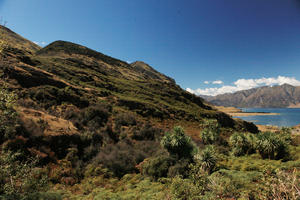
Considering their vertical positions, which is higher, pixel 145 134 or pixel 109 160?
pixel 145 134

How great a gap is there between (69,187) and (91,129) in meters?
12.3

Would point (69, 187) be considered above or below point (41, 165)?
below

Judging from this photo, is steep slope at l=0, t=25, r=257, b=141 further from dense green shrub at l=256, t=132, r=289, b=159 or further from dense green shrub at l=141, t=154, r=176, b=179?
dense green shrub at l=256, t=132, r=289, b=159

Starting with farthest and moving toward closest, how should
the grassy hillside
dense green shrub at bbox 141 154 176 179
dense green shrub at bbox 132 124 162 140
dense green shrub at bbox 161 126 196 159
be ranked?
dense green shrub at bbox 132 124 162 140
dense green shrub at bbox 161 126 196 159
dense green shrub at bbox 141 154 176 179
the grassy hillside

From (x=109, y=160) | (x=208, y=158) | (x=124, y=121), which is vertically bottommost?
(x=109, y=160)

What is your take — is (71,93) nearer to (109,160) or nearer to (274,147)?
(109,160)

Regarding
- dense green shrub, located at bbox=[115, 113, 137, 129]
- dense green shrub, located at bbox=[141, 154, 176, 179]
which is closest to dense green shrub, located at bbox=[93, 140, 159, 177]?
dense green shrub, located at bbox=[141, 154, 176, 179]

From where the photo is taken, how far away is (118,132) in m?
31.1

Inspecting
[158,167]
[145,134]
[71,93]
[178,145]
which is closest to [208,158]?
[178,145]

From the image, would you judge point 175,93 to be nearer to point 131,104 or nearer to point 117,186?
point 131,104

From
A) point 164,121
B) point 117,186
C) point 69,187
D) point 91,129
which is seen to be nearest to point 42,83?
point 91,129

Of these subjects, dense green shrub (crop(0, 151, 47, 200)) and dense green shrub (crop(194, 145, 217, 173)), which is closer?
dense green shrub (crop(0, 151, 47, 200))

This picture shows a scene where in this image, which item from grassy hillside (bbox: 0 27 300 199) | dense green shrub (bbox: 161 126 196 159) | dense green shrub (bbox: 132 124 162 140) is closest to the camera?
grassy hillside (bbox: 0 27 300 199)

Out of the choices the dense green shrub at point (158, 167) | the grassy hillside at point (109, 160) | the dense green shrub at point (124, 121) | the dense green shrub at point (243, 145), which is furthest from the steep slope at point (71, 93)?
A: the dense green shrub at point (243, 145)
